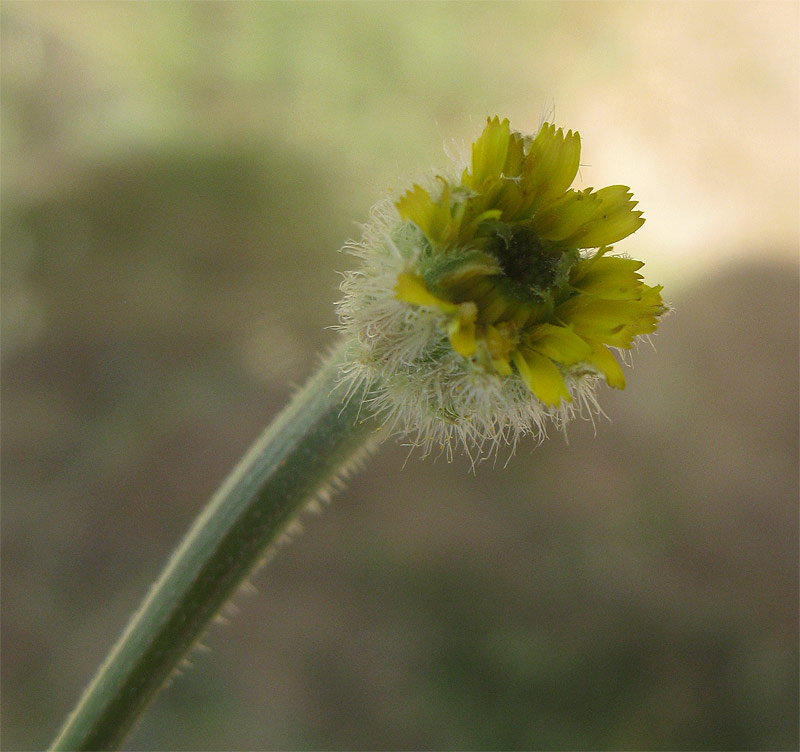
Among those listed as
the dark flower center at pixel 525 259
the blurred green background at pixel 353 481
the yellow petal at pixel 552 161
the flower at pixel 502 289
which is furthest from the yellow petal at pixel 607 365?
the blurred green background at pixel 353 481

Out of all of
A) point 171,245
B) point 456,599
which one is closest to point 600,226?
point 456,599

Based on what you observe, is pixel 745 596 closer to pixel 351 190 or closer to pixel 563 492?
pixel 563 492

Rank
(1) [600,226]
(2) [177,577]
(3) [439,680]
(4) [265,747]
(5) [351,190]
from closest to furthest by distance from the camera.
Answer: (1) [600,226] < (2) [177,577] < (4) [265,747] < (3) [439,680] < (5) [351,190]

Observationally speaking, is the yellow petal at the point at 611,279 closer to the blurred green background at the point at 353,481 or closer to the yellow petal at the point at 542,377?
the yellow petal at the point at 542,377

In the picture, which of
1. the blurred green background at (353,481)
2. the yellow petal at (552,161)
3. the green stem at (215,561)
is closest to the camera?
the yellow petal at (552,161)

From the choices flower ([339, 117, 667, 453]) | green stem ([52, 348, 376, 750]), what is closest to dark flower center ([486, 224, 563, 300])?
flower ([339, 117, 667, 453])
